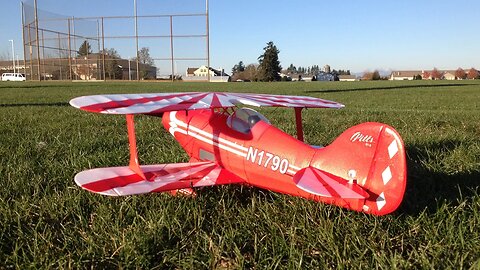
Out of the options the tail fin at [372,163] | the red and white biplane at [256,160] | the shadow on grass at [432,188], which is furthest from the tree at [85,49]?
the tail fin at [372,163]

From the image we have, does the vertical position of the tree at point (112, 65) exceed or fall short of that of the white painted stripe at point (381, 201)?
it exceeds it

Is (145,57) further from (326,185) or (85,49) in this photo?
(326,185)

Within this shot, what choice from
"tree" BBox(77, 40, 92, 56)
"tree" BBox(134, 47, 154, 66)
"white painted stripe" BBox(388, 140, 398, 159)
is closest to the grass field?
Result: "white painted stripe" BBox(388, 140, 398, 159)

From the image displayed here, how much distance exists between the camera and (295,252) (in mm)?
2092

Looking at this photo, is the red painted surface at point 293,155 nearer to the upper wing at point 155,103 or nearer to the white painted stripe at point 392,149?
the white painted stripe at point 392,149

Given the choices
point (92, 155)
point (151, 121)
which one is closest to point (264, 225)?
point (92, 155)

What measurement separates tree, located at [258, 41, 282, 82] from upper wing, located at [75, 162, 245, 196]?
321 ft

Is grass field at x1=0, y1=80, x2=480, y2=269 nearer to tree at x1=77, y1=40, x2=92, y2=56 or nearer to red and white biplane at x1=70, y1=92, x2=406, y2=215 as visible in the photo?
red and white biplane at x1=70, y1=92, x2=406, y2=215

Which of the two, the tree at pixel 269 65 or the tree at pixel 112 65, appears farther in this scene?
the tree at pixel 269 65

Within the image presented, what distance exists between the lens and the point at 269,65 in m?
102

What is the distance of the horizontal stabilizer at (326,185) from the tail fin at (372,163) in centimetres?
4

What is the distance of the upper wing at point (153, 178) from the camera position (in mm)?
2633

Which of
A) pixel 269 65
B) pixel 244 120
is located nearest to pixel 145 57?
pixel 244 120

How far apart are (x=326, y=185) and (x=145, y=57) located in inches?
1734
